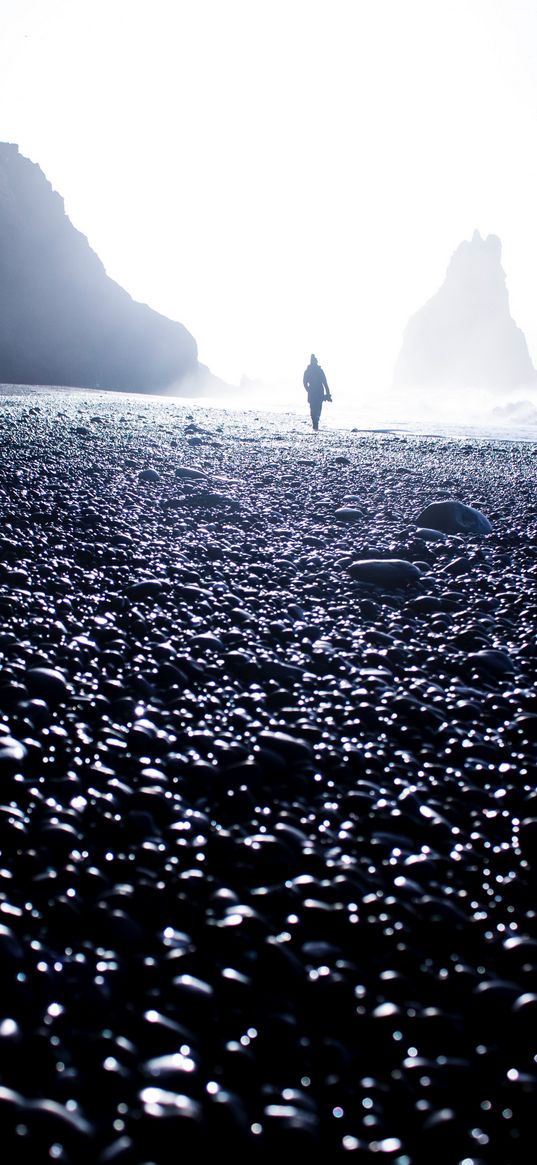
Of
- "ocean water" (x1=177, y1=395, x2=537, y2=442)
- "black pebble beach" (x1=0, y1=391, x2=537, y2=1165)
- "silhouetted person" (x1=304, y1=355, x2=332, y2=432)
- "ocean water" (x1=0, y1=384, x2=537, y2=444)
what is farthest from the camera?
"ocean water" (x1=177, y1=395, x2=537, y2=442)

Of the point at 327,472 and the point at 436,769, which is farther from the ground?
the point at 327,472

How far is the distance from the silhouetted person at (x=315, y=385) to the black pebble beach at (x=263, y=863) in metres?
16.3

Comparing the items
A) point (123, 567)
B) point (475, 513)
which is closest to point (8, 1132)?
point (123, 567)

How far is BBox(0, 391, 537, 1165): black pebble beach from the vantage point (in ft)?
5.16

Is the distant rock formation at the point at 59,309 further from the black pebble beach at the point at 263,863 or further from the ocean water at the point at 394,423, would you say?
the black pebble beach at the point at 263,863

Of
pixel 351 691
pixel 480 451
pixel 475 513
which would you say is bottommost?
pixel 351 691

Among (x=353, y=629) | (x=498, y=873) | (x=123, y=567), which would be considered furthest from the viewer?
(x=123, y=567)

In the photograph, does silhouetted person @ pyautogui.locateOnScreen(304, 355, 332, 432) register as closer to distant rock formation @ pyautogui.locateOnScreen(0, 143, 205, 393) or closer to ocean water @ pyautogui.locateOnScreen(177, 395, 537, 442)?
ocean water @ pyautogui.locateOnScreen(177, 395, 537, 442)

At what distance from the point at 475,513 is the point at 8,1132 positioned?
816 centimetres

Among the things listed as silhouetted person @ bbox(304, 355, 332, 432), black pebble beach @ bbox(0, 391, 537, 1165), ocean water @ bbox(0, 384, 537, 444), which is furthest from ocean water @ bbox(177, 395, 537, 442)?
black pebble beach @ bbox(0, 391, 537, 1165)

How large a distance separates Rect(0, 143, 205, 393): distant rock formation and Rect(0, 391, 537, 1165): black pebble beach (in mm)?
81888

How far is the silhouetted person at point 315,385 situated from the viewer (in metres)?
20.8

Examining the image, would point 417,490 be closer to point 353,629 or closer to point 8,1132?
point 353,629

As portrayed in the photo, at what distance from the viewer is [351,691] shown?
395 cm
